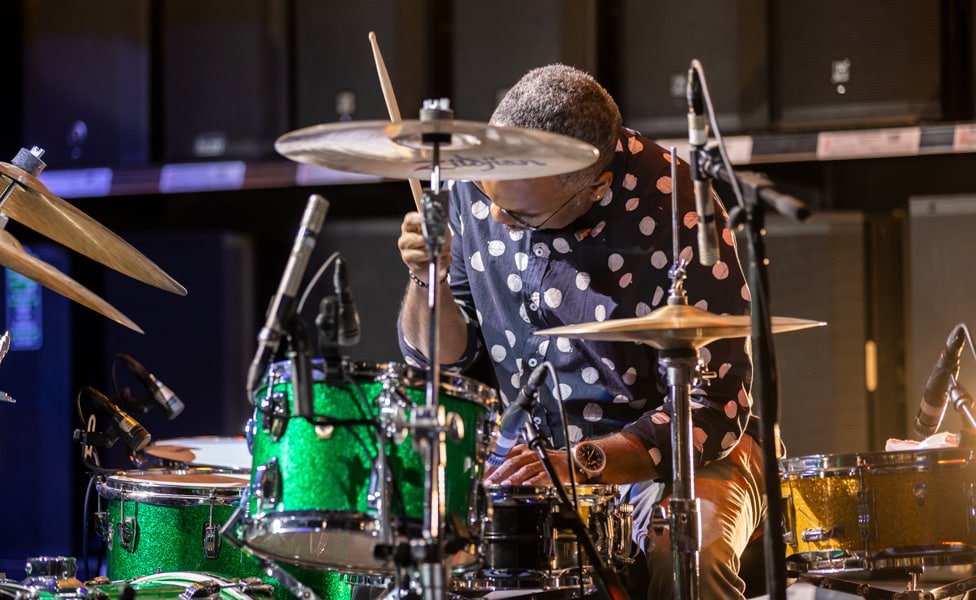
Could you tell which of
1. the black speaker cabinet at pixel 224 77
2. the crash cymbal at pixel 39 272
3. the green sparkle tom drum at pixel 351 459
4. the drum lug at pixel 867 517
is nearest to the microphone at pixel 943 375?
the drum lug at pixel 867 517

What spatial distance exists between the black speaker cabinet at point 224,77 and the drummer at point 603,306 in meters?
1.30

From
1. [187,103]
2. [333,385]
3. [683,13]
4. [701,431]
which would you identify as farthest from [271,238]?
[333,385]

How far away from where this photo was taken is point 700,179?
1923 mm

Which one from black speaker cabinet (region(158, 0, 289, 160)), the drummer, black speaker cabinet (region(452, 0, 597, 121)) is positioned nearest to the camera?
the drummer

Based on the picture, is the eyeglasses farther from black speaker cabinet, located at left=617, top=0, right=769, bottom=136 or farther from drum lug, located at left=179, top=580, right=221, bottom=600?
black speaker cabinet, located at left=617, top=0, right=769, bottom=136

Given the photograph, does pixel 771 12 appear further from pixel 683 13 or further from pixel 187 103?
pixel 187 103

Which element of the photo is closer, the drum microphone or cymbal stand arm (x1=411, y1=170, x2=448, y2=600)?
cymbal stand arm (x1=411, y1=170, x2=448, y2=600)

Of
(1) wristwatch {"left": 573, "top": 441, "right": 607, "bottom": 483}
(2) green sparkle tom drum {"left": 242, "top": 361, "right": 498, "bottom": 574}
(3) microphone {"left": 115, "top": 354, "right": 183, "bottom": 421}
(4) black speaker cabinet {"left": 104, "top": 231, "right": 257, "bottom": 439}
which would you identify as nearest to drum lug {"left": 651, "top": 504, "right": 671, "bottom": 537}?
(1) wristwatch {"left": 573, "top": 441, "right": 607, "bottom": 483}

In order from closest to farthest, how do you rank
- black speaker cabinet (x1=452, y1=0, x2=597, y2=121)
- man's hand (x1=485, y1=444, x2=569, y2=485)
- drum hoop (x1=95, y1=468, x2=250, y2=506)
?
man's hand (x1=485, y1=444, x2=569, y2=485)
drum hoop (x1=95, y1=468, x2=250, y2=506)
black speaker cabinet (x1=452, y1=0, x2=597, y2=121)

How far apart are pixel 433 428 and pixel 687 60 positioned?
2261 mm

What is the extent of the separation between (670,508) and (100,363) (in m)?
2.95

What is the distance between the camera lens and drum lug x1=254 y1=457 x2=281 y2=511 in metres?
1.94

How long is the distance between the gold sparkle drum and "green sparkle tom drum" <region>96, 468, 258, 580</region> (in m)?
1.17

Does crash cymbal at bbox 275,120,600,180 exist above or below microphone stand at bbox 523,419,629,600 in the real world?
above
